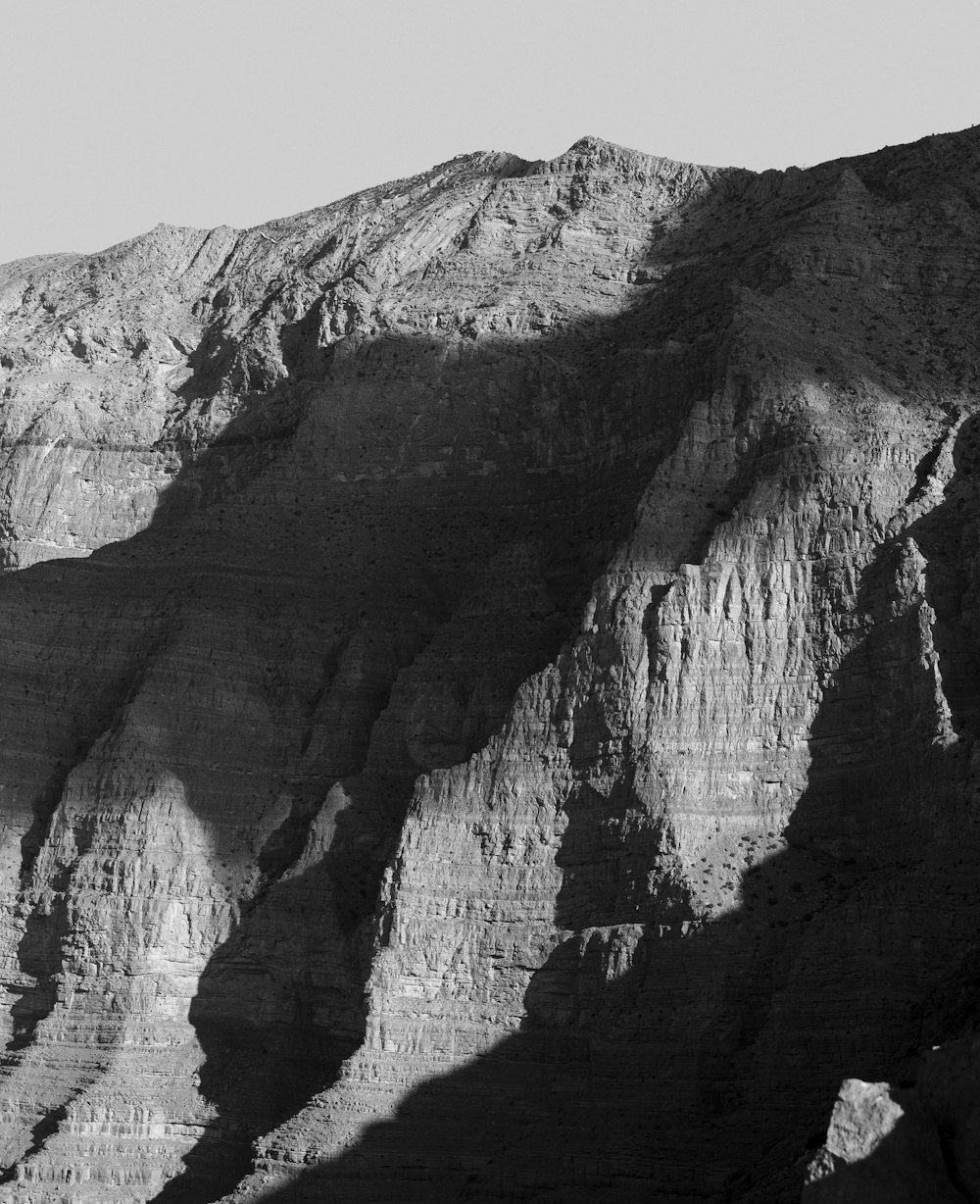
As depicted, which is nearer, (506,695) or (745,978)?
(745,978)

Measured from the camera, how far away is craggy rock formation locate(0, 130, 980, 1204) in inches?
3905

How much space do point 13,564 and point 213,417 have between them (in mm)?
11377

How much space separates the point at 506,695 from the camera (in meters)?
112

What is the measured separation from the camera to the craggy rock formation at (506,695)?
325 feet

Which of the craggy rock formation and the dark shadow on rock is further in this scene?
the craggy rock formation

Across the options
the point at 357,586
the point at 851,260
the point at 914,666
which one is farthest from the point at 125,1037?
the point at 851,260

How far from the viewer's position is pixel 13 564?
130875 mm

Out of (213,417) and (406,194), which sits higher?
(406,194)

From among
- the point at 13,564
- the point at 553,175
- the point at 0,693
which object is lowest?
the point at 0,693

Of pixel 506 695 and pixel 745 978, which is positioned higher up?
pixel 506 695

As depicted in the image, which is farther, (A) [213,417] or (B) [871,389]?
(A) [213,417]

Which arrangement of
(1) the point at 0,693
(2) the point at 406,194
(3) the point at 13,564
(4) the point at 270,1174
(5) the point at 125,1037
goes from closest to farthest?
(4) the point at 270,1174 → (5) the point at 125,1037 → (1) the point at 0,693 → (3) the point at 13,564 → (2) the point at 406,194

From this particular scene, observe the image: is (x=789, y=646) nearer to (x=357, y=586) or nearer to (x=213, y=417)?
(x=357, y=586)

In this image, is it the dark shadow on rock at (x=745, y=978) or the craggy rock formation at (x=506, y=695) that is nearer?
the dark shadow on rock at (x=745, y=978)
